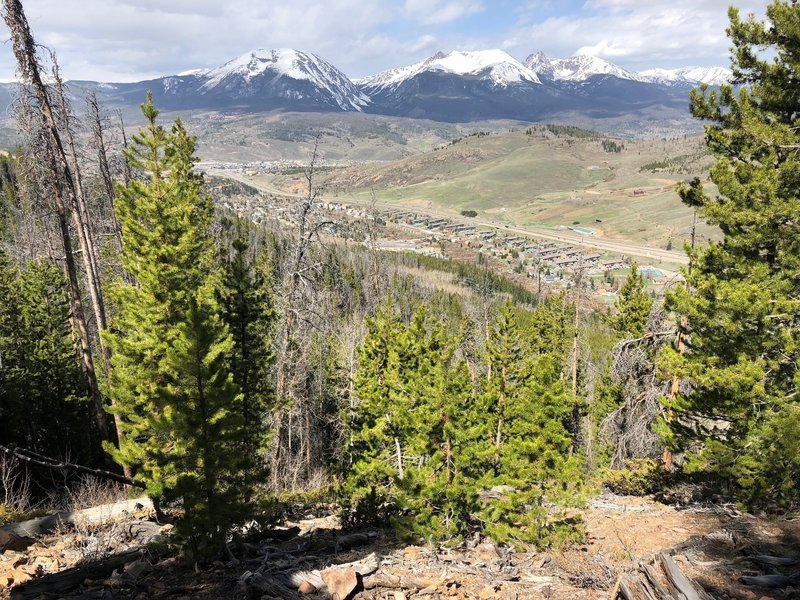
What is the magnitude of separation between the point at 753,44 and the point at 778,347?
308 inches

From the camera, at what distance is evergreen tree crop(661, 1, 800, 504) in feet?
39.4

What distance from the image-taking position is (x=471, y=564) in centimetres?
1014

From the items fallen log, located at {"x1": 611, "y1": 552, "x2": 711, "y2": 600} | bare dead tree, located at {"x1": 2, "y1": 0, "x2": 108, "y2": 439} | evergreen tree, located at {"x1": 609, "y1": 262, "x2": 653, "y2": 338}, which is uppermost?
bare dead tree, located at {"x1": 2, "y1": 0, "x2": 108, "y2": 439}

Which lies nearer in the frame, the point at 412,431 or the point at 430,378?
the point at 412,431

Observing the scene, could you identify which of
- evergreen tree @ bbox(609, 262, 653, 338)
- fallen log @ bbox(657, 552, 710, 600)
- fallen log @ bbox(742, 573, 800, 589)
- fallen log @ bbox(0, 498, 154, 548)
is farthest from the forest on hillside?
evergreen tree @ bbox(609, 262, 653, 338)

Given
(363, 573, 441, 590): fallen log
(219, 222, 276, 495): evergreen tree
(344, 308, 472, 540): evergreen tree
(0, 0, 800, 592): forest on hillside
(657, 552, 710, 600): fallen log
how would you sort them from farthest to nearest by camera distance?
1. (219, 222, 276, 495): evergreen tree
2. (344, 308, 472, 540): evergreen tree
3. (0, 0, 800, 592): forest on hillside
4. (363, 573, 441, 590): fallen log
5. (657, 552, 710, 600): fallen log

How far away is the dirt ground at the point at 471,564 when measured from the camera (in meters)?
8.23

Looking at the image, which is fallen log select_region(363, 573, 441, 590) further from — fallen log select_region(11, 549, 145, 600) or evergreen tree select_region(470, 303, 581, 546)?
fallen log select_region(11, 549, 145, 600)

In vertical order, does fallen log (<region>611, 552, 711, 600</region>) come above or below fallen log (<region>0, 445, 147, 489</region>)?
below

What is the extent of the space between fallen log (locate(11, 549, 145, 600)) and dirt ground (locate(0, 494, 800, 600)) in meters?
0.14

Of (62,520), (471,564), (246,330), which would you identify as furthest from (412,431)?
(62,520)

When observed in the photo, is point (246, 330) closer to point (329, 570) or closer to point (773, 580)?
point (329, 570)

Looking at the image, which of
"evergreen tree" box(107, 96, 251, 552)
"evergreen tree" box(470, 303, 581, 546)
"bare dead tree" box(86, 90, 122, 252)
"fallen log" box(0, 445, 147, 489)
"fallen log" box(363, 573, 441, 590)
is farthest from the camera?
"bare dead tree" box(86, 90, 122, 252)

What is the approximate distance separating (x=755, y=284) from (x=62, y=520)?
17305 millimetres
